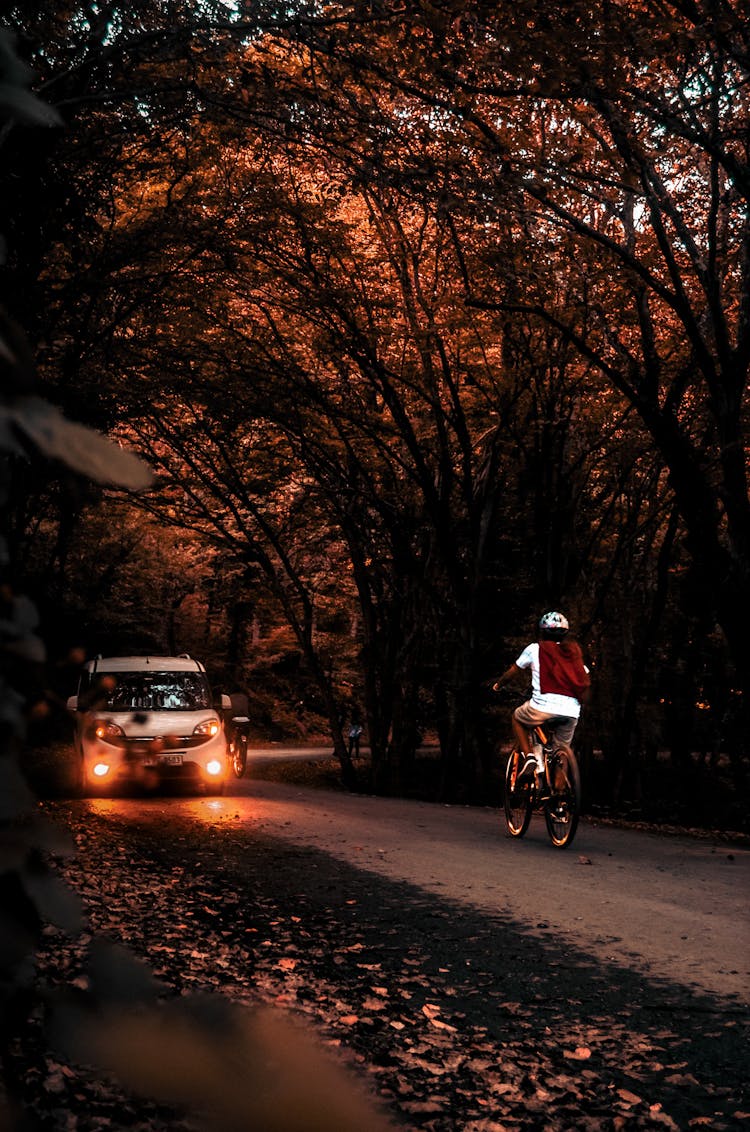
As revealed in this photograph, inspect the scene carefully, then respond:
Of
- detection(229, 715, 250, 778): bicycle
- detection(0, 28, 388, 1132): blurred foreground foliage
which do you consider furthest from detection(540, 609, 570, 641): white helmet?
detection(229, 715, 250, 778): bicycle

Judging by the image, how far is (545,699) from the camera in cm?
1117

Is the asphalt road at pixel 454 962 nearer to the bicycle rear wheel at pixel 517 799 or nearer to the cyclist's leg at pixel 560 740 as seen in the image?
the bicycle rear wheel at pixel 517 799

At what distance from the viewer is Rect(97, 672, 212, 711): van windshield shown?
16938 millimetres

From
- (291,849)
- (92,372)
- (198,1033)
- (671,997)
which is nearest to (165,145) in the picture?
(92,372)

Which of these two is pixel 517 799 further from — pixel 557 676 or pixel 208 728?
pixel 208 728

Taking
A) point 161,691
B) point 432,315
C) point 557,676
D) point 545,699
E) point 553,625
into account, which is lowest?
point 161,691

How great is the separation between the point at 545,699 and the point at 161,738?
618cm

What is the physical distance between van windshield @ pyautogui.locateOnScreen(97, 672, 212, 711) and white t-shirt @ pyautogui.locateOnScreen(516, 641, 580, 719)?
7347mm

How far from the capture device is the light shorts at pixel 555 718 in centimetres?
1116

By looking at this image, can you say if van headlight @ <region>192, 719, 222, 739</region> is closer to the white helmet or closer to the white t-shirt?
the white t-shirt

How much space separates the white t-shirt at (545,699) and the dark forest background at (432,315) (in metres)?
2.95

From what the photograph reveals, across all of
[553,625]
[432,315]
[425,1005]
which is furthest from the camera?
[432,315]

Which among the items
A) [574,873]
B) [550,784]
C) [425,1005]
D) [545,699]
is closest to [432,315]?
[545,699]

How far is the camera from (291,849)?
10750mm
